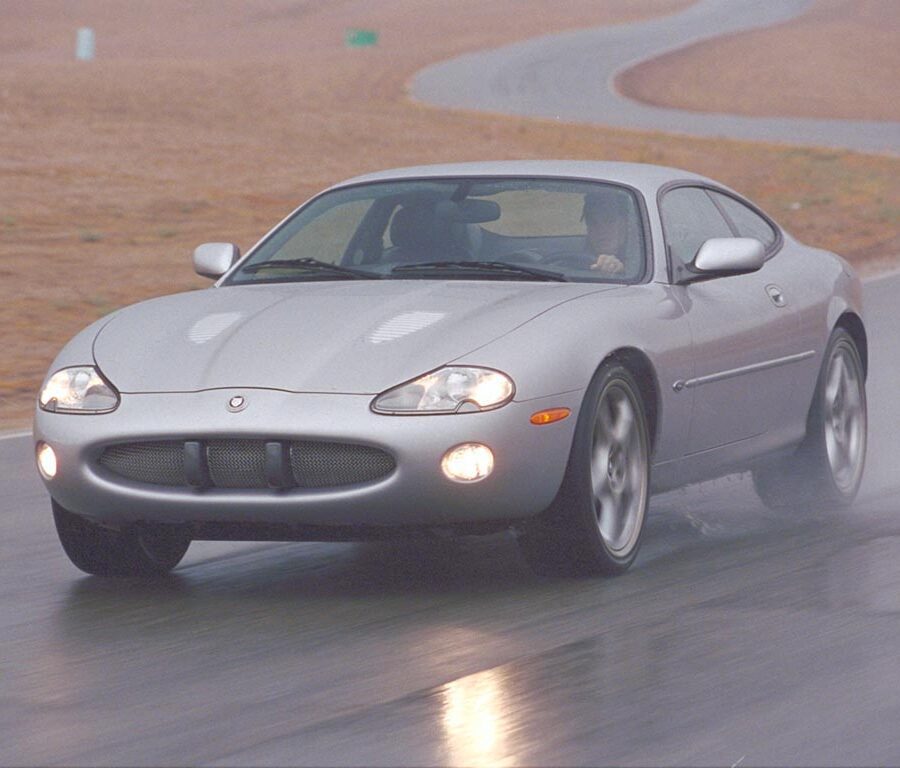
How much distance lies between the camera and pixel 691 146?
37.4 metres

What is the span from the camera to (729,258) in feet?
24.1

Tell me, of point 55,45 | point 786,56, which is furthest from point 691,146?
point 55,45

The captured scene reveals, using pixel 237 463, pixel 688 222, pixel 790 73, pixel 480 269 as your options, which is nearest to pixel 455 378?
pixel 237 463

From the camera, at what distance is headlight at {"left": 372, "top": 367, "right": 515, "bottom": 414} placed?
6168 mm

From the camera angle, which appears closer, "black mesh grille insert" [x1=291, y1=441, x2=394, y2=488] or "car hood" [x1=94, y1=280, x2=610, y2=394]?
"black mesh grille insert" [x1=291, y1=441, x2=394, y2=488]

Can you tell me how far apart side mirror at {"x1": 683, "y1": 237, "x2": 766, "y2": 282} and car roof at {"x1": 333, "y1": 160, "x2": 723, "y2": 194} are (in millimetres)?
469

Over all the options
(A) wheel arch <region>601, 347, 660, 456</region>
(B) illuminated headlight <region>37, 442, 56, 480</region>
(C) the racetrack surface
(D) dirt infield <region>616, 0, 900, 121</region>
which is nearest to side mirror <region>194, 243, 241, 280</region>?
(B) illuminated headlight <region>37, 442, 56, 480</region>

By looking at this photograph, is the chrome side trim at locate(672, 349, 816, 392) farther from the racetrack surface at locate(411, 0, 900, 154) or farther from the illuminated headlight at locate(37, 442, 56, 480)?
the racetrack surface at locate(411, 0, 900, 154)

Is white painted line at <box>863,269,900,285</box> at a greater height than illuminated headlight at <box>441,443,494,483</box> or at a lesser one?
lesser

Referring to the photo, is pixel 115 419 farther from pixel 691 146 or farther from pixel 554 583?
pixel 691 146

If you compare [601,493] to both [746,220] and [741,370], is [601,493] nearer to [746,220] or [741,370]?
[741,370]

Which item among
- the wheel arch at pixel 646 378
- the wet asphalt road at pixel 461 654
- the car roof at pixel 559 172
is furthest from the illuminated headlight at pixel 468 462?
the car roof at pixel 559 172

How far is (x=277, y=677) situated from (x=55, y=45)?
9187cm

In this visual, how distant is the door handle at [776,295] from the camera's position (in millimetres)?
7977
